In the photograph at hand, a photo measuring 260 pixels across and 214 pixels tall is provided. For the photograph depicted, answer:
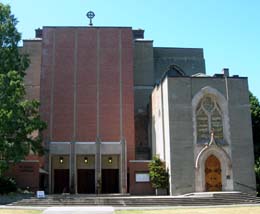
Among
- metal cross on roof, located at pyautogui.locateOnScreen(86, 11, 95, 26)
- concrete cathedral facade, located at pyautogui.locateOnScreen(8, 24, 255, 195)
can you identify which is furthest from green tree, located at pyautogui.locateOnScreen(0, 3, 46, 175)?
metal cross on roof, located at pyautogui.locateOnScreen(86, 11, 95, 26)

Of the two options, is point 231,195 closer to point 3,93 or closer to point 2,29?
point 3,93

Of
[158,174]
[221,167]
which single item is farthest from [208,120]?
[158,174]

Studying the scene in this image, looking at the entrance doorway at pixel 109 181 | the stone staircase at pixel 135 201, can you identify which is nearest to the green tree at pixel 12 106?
the stone staircase at pixel 135 201

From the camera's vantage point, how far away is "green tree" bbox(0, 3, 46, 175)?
2950 cm

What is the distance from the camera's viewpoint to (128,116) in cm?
4084

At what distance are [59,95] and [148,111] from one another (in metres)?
9.48

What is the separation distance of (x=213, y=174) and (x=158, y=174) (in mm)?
4406

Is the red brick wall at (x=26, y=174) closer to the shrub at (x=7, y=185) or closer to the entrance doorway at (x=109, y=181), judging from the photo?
the shrub at (x=7, y=185)

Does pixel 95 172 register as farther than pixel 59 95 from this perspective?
No

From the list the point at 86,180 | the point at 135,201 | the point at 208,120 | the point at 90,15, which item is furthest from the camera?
the point at 90,15

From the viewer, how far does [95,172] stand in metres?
38.0

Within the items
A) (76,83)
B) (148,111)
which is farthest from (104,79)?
(148,111)

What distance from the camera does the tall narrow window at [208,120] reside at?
33.1 m

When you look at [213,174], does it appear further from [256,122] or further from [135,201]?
[256,122]
